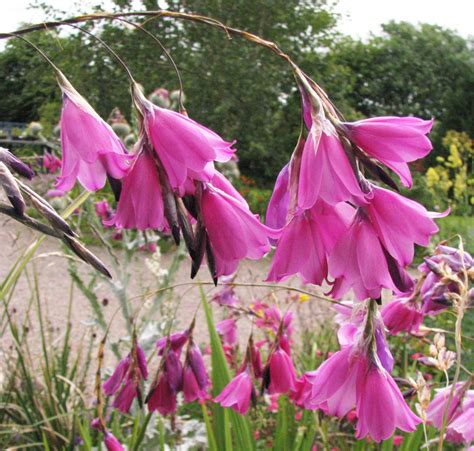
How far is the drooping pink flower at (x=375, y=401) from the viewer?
67 cm

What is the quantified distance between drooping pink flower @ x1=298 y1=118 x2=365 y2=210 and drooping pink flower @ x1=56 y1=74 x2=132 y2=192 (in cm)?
14

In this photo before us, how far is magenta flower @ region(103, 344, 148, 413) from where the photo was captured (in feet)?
4.33

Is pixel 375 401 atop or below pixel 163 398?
atop

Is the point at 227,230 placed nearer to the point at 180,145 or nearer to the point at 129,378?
the point at 180,145

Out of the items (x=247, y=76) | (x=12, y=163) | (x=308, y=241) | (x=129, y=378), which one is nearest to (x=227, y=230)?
(x=308, y=241)

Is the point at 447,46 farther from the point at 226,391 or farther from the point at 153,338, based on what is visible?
the point at 226,391

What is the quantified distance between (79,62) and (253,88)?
90.6 inches

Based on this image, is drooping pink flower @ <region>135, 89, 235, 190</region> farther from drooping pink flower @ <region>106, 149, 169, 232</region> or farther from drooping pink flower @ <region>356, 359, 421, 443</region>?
drooping pink flower @ <region>356, 359, 421, 443</region>

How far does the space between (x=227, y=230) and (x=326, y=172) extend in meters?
0.09

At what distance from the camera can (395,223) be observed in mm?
538

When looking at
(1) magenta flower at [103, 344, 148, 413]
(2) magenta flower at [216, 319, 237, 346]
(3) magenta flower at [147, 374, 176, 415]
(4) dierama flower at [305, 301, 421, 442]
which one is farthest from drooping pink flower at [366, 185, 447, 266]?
(2) magenta flower at [216, 319, 237, 346]

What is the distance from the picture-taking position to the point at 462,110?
38.0 feet

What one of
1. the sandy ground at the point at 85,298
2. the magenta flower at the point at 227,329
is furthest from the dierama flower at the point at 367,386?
the sandy ground at the point at 85,298

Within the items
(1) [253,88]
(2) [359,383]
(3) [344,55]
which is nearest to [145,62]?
(1) [253,88]
